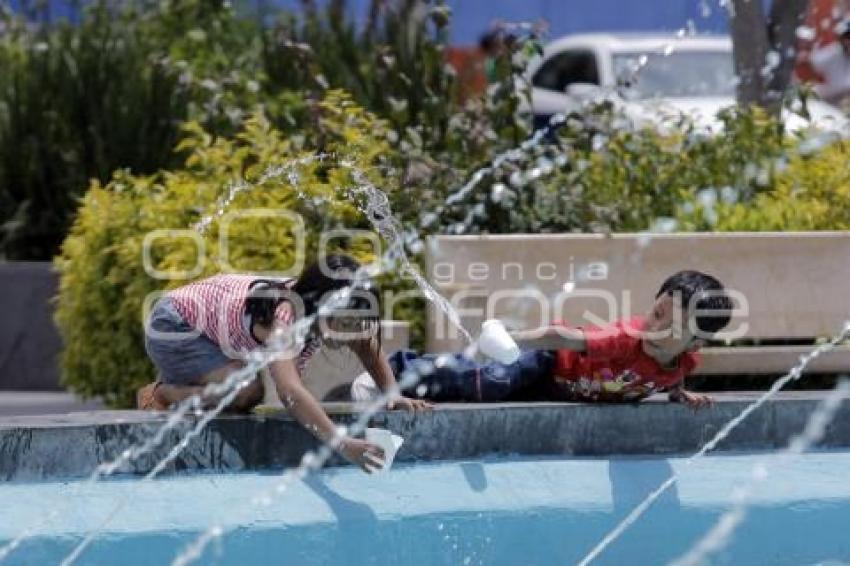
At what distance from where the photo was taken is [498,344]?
4988mm

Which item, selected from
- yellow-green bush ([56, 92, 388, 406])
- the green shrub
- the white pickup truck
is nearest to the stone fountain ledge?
yellow-green bush ([56, 92, 388, 406])

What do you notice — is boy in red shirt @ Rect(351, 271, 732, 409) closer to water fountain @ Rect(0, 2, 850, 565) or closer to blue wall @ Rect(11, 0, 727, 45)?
water fountain @ Rect(0, 2, 850, 565)

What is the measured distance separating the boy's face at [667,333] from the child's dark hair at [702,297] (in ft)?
0.09

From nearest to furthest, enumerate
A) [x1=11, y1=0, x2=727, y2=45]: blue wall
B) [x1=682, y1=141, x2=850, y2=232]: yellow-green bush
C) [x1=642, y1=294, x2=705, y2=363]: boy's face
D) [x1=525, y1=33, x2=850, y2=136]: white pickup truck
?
[x1=642, y1=294, x2=705, y2=363]: boy's face → [x1=682, y1=141, x2=850, y2=232]: yellow-green bush → [x1=525, y1=33, x2=850, y2=136]: white pickup truck → [x1=11, y1=0, x2=727, y2=45]: blue wall

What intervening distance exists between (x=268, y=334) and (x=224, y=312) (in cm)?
29

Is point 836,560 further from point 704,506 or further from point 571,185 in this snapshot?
point 571,185

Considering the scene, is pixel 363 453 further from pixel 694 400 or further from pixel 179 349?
pixel 694 400

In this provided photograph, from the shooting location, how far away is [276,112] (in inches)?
345

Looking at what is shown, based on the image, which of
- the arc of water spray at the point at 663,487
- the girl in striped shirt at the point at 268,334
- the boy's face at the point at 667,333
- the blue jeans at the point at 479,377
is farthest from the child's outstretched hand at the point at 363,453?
the boy's face at the point at 667,333

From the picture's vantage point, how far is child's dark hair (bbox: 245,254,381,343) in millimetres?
5012

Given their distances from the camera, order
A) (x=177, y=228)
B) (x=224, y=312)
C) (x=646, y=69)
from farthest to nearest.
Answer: (x=646, y=69)
(x=177, y=228)
(x=224, y=312)

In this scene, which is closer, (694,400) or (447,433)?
(447,433)

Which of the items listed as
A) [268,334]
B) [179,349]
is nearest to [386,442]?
[268,334]

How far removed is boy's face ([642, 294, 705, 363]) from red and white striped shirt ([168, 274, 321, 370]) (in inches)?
36.4
